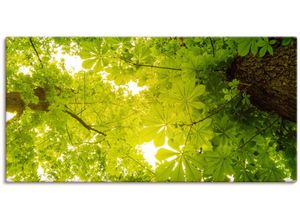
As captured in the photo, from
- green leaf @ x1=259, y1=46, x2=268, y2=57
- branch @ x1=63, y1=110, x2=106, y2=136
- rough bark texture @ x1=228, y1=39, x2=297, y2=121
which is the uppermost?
green leaf @ x1=259, y1=46, x2=268, y2=57

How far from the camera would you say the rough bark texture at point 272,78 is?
6.84ft

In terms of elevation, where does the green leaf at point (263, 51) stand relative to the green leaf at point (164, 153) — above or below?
above

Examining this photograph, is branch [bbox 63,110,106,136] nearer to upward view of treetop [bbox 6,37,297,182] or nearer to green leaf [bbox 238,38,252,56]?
upward view of treetop [bbox 6,37,297,182]

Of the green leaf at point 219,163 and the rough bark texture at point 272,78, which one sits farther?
the green leaf at point 219,163

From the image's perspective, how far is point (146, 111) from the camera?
96.3 inches

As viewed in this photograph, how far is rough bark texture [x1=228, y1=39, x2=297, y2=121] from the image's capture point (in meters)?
2.09

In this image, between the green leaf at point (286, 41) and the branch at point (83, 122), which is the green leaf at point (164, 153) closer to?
the branch at point (83, 122)

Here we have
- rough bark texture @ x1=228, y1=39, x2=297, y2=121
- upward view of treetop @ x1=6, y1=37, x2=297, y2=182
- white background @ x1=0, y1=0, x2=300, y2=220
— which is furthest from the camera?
white background @ x1=0, y1=0, x2=300, y2=220

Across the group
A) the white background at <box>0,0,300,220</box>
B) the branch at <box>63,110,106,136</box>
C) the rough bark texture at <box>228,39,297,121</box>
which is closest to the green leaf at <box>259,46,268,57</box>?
the rough bark texture at <box>228,39,297,121</box>
